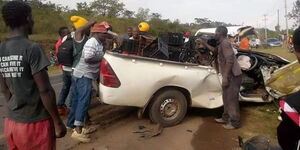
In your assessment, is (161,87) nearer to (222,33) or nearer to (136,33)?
(222,33)

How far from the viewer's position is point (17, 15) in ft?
9.34

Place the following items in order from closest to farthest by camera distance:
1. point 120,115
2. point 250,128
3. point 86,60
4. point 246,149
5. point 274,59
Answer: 1. point 246,149
2. point 86,60
3. point 250,128
4. point 120,115
5. point 274,59

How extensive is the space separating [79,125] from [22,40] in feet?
8.77

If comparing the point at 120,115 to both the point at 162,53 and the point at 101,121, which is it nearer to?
Answer: the point at 101,121

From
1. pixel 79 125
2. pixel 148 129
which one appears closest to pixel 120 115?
pixel 148 129

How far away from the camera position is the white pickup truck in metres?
5.36

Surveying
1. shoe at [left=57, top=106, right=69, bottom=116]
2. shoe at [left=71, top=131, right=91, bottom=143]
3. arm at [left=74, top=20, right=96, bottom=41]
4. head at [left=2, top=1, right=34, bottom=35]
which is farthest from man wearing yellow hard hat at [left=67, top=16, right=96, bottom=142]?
head at [left=2, top=1, right=34, bottom=35]

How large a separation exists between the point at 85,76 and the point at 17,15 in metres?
2.55

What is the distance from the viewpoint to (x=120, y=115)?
6.58 meters

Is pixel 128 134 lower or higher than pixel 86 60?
lower

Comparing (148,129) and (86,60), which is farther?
(148,129)

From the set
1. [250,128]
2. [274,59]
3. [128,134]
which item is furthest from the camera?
[274,59]

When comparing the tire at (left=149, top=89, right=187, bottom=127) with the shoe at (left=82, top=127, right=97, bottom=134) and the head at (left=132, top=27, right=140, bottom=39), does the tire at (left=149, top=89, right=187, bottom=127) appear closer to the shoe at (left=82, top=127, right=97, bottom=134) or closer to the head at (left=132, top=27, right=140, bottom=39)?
the shoe at (left=82, top=127, right=97, bottom=134)

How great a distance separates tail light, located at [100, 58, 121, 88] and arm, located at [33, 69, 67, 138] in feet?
7.71
